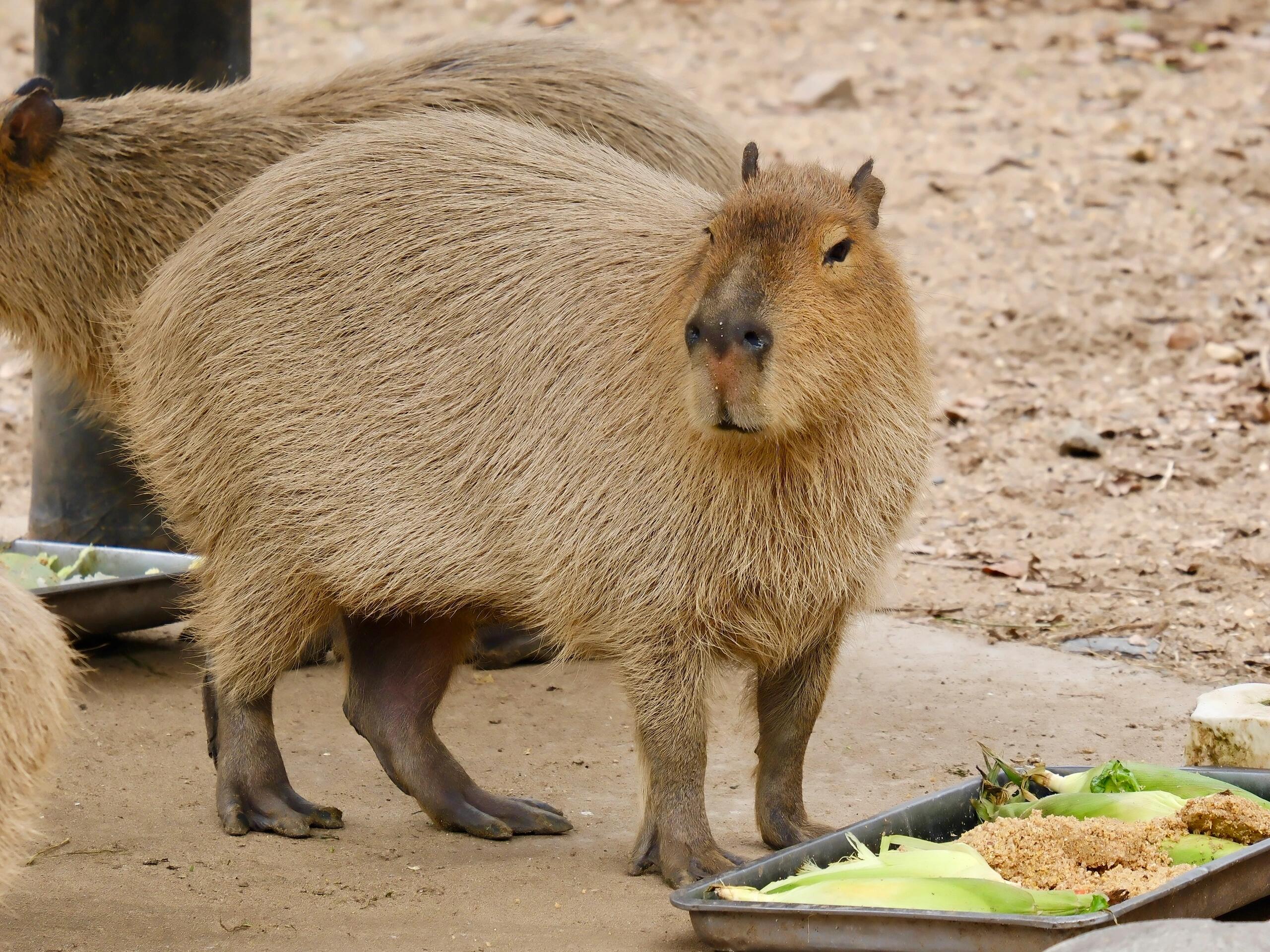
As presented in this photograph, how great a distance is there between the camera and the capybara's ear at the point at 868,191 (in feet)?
11.5

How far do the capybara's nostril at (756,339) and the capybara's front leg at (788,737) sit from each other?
2.97 ft

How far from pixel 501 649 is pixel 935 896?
273 centimetres

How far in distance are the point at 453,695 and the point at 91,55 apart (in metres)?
2.45

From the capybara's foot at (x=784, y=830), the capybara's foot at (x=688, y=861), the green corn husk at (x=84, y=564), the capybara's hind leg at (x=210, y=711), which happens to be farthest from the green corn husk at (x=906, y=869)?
the green corn husk at (x=84, y=564)

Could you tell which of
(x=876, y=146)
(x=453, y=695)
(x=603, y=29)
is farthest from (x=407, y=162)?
(x=603, y=29)

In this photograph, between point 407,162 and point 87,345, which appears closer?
point 407,162

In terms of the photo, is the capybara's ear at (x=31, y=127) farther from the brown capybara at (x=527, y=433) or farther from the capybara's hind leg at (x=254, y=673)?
the capybara's hind leg at (x=254, y=673)

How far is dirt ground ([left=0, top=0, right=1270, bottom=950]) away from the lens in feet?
12.4

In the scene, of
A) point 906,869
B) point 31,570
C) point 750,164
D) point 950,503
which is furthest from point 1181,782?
point 31,570

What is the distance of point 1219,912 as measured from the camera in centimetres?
296

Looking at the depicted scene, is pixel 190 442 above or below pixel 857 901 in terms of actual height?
above

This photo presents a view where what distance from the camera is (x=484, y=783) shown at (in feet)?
14.8

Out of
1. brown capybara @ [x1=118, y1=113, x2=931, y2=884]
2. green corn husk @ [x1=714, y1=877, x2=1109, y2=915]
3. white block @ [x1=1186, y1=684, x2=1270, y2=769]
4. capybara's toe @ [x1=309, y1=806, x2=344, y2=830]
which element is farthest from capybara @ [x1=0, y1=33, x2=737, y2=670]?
white block @ [x1=1186, y1=684, x2=1270, y2=769]

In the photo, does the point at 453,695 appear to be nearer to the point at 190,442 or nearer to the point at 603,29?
the point at 190,442
